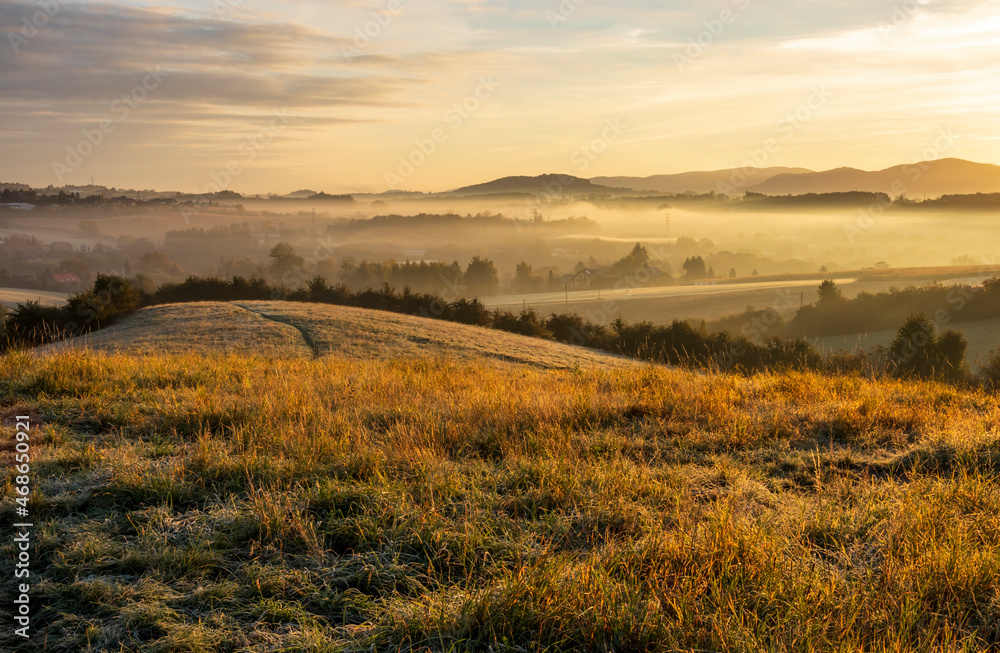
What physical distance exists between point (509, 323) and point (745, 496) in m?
42.3

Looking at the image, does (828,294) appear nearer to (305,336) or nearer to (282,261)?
(305,336)

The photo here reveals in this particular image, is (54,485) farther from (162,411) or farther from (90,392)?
(90,392)

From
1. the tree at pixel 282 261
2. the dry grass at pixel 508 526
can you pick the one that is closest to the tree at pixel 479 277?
the tree at pixel 282 261

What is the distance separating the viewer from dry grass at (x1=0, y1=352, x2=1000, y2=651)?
A: 3.39 metres

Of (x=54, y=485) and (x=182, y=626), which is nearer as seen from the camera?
(x=182, y=626)

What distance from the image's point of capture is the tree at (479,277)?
158 m

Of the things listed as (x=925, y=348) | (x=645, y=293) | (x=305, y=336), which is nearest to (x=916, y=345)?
(x=925, y=348)

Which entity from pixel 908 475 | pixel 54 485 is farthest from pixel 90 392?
pixel 908 475

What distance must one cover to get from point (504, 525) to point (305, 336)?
23558mm

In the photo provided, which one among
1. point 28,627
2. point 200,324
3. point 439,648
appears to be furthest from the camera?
point 200,324

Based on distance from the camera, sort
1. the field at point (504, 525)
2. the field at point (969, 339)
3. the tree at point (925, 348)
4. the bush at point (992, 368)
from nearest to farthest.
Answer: the field at point (504, 525)
the bush at point (992, 368)
the tree at point (925, 348)
the field at point (969, 339)

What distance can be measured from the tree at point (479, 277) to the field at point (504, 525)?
149 meters

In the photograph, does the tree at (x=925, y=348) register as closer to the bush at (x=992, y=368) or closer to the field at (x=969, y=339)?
the bush at (x=992, y=368)

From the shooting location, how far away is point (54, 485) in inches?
208
